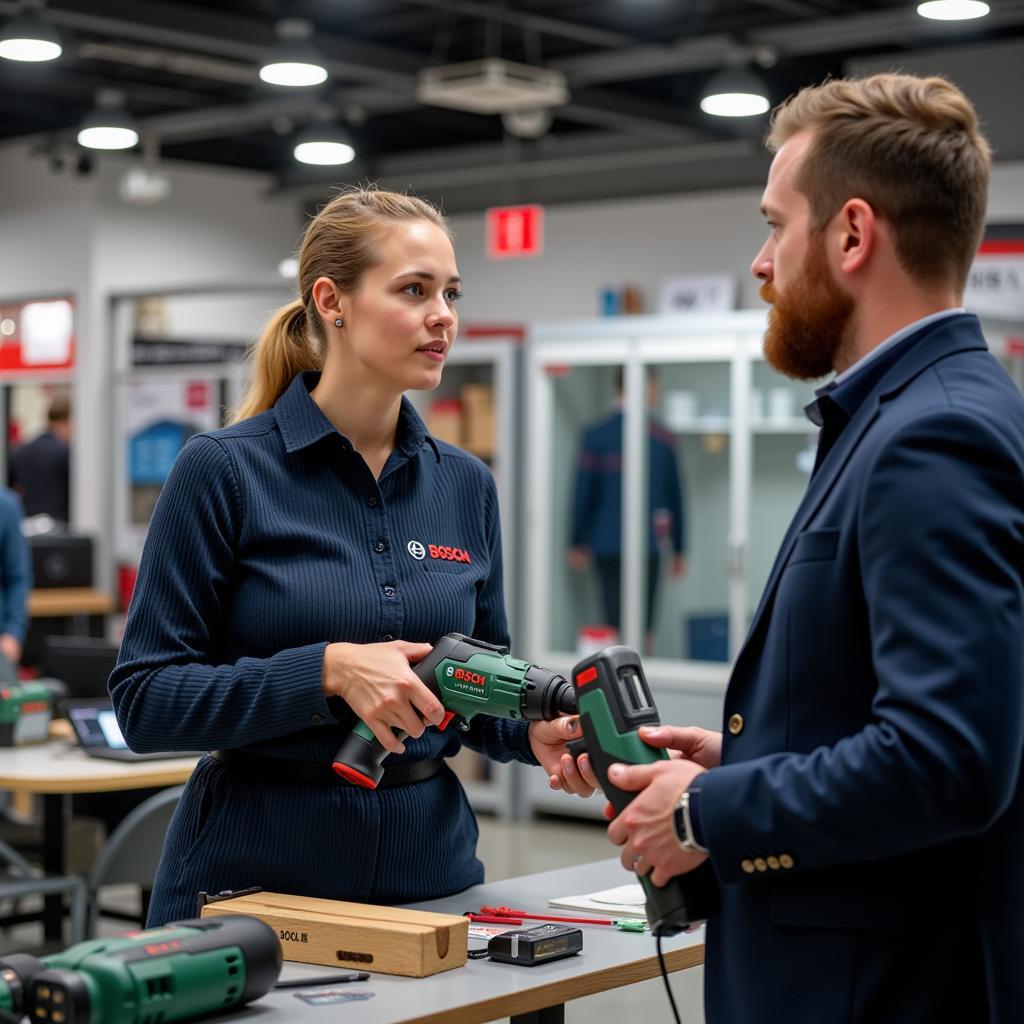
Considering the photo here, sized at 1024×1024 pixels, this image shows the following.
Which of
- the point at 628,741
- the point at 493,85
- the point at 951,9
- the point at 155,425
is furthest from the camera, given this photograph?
the point at 155,425

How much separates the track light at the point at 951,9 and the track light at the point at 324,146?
3.47m

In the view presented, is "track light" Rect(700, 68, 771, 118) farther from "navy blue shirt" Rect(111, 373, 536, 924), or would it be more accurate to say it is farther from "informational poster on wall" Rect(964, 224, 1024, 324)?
"navy blue shirt" Rect(111, 373, 536, 924)

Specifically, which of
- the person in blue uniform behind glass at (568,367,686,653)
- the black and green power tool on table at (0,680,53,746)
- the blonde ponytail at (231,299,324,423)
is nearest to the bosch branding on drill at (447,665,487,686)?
the blonde ponytail at (231,299,324,423)

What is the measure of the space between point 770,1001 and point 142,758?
3.12 metres

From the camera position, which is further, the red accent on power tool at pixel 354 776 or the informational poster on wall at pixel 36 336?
the informational poster on wall at pixel 36 336

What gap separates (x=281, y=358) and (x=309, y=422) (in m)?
0.22

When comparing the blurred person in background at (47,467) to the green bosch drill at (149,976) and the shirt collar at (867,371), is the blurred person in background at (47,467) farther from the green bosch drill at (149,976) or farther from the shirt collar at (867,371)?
the shirt collar at (867,371)

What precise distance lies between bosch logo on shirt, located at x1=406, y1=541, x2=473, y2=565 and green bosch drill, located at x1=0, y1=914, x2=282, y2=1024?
69 centimetres

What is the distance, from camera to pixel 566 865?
7039 mm

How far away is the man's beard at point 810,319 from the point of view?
1668 mm


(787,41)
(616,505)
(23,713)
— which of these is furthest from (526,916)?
(787,41)

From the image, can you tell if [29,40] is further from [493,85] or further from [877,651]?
[877,651]

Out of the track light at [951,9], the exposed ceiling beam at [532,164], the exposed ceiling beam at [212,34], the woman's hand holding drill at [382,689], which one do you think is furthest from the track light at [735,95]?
the woman's hand holding drill at [382,689]

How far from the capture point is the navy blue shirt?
2.13m
